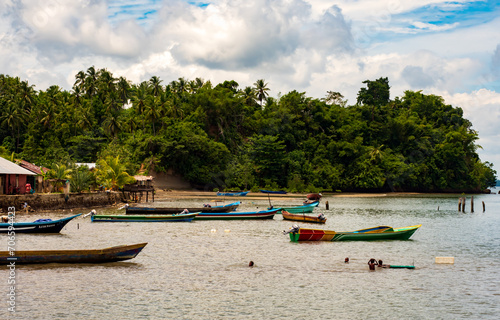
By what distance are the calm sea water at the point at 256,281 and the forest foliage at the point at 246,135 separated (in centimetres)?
4649

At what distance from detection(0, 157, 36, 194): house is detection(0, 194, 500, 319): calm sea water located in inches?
512

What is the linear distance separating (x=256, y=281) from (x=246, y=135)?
81320 mm

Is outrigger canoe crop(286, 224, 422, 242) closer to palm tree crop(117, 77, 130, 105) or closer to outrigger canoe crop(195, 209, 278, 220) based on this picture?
outrigger canoe crop(195, 209, 278, 220)

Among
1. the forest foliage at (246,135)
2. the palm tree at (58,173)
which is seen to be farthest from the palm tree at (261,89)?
the palm tree at (58,173)

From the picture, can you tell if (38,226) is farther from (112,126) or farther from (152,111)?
(152,111)

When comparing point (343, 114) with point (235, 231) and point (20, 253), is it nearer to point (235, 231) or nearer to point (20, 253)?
point (235, 231)

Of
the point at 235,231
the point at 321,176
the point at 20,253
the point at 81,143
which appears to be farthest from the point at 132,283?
the point at 321,176

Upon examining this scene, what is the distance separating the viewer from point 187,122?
87250 millimetres

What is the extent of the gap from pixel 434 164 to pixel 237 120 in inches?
1548

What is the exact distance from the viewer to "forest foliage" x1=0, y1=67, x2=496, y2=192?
84125 mm

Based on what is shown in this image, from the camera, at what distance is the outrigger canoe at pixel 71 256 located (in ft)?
69.2

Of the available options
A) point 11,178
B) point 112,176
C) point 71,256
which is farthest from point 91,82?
point 71,256

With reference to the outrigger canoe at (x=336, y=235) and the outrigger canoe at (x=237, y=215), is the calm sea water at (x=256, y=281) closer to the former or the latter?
the outrigger canoe at (x=336, y=235)

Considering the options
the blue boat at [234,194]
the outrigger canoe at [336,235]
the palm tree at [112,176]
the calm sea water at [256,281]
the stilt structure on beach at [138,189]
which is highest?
the palm tree at [112,176]
